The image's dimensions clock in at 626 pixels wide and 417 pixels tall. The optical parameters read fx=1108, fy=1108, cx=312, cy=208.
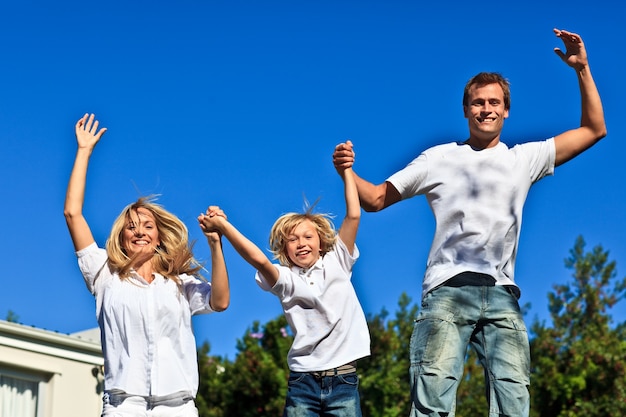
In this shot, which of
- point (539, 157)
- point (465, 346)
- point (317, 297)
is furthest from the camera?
point (317, 297)

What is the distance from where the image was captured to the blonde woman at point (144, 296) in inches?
259

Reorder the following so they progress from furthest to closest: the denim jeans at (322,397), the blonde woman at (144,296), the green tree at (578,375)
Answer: the green tree at (578,375), the denim jeans at (322,397), the blonde woman at (144,296)

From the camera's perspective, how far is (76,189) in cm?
701

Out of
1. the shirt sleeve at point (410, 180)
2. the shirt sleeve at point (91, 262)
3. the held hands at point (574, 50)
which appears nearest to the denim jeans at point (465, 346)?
the shirt sleeve at point (410, 180)

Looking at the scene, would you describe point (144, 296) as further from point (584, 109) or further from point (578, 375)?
point (578, 375)

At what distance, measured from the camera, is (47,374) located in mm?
19500

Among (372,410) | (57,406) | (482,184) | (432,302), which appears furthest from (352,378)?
(372,410)

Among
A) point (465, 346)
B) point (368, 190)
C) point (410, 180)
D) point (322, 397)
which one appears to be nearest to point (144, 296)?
point (322, 397)

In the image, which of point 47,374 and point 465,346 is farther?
point 47,374

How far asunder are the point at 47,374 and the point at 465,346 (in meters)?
14.3

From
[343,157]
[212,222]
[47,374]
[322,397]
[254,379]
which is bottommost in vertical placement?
[322,397]

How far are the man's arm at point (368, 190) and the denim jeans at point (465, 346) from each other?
69 cm

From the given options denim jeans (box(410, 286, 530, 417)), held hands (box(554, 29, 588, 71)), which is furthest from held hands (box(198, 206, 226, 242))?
held hands (box(554, 29, 588, 71))

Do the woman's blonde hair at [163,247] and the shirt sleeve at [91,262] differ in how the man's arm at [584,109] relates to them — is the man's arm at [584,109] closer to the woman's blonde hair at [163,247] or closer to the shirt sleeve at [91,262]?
the woman's blonde hair at [163,247]
